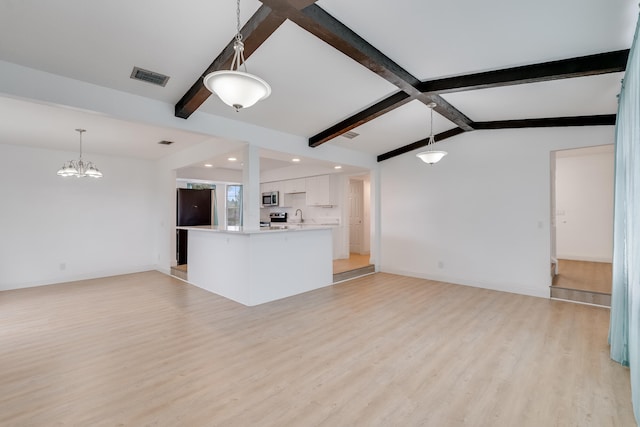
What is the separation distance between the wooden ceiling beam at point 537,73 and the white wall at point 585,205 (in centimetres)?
473

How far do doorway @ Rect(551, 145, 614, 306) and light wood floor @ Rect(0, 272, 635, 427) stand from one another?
12.9 ft

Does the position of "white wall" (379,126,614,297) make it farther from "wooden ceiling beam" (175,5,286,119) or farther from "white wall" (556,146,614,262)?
"wooden ceiling beam" (175,5,286,119)

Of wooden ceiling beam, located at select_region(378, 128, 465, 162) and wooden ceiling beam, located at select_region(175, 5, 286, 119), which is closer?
wooden ceiling beam, located at select_region(175, 5, 286, 119)

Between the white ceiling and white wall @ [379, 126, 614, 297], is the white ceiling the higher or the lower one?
the higher one

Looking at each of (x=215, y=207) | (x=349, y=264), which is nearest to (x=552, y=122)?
(x=349, y=264)

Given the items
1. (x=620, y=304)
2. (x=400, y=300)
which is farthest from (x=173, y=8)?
(x=620, y=304)

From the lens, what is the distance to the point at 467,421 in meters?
1.87

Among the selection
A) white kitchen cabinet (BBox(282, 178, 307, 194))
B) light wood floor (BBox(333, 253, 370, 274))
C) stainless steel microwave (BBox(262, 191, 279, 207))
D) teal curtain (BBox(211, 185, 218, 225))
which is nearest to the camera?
light wood floor (BBox(333, 253, 370, 274))

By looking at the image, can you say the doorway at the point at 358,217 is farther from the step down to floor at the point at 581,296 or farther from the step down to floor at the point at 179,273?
the step down to floor at the point at 581,296

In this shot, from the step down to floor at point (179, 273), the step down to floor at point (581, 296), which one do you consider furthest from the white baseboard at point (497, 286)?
the step down to floor at point (179, 273)

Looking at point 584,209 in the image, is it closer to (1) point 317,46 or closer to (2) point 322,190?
(2) point 322,190

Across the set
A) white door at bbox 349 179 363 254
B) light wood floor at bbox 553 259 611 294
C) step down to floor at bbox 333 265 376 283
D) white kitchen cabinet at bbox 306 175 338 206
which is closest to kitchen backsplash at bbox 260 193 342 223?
white kitchen cabinet at bbox 306 175 338 206

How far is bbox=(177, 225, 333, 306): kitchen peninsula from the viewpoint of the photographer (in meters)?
4.17

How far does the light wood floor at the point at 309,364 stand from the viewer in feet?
6.37
